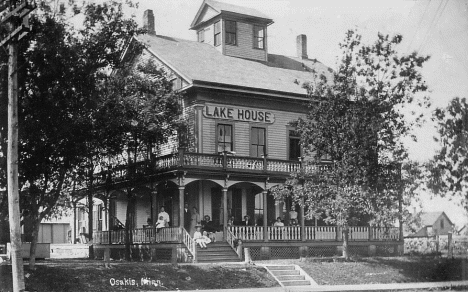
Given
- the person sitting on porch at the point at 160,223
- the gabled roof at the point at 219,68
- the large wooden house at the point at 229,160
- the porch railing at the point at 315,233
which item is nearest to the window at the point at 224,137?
the large wooden house at the point at 229,160

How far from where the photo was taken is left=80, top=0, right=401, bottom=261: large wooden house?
30.5 m

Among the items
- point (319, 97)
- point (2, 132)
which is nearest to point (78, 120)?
point (2, 132)

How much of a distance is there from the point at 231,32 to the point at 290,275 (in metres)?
17.2

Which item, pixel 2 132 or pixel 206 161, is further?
pixel 206 161

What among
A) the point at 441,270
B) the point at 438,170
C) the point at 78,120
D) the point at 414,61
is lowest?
the point at 441,270

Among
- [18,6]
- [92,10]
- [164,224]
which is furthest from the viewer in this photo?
[164,224]

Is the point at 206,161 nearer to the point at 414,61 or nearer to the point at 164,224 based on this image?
the point at 164,224

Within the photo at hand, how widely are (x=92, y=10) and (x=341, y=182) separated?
11769 millimetres

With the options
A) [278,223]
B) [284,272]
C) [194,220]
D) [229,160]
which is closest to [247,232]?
[278,223]

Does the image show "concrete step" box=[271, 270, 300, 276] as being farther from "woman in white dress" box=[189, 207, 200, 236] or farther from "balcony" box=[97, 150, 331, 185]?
"woman in white dress" box=[189, 207, 200, 236]

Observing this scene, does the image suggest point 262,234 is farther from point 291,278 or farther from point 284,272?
point 291,278

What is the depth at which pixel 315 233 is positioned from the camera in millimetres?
33219

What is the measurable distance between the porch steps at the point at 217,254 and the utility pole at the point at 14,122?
11.3 meters

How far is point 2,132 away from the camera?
69.3 feet
